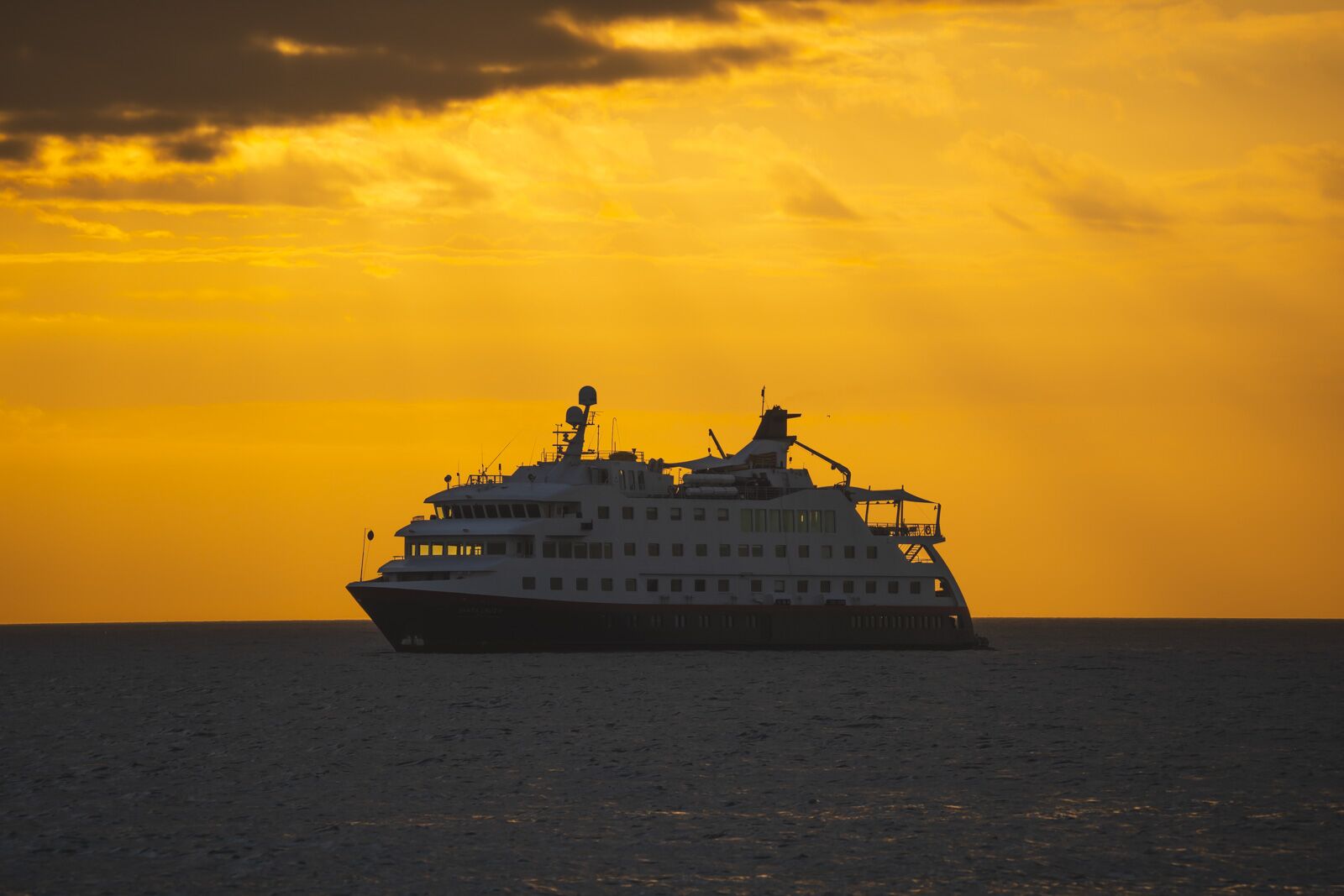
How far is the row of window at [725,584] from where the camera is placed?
7859 centimetres

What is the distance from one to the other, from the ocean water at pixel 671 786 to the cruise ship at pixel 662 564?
354cm

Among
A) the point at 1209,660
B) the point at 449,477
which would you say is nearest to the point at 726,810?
the point at 449,477

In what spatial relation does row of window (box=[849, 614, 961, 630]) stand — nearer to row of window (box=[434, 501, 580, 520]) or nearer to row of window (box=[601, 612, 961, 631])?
row of window (box=[601, 612, 961, 631])

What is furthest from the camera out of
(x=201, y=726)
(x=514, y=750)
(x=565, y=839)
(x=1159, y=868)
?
(x=201, y=726)

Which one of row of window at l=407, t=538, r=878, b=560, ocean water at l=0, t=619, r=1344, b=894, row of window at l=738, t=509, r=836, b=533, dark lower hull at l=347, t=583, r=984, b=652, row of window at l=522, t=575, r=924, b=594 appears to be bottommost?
ocean water at l=0, t=619, r=1344, b=894

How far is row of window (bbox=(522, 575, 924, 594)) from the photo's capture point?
258ft

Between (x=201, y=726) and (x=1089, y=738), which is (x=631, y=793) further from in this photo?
(x=201, y=726)

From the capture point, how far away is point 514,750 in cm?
4788

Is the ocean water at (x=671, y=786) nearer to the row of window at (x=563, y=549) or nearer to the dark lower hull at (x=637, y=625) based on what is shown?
the dark lower hull at (x=637, y=625)

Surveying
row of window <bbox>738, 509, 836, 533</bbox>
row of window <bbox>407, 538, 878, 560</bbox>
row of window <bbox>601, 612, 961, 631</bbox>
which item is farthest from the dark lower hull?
row of window <bbox>738, 509, 836, 533</bbox>

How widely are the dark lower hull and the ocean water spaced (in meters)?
2.47

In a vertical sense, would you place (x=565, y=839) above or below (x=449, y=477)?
below

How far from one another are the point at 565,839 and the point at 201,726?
27412 mm

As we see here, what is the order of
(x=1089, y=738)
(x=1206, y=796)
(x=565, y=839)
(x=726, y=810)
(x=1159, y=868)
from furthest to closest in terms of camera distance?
(x=1089, y=738)
(x=1206, y=796)
(x=726, y=810)
(x=565, y=839)
(x=1159, y=868)
